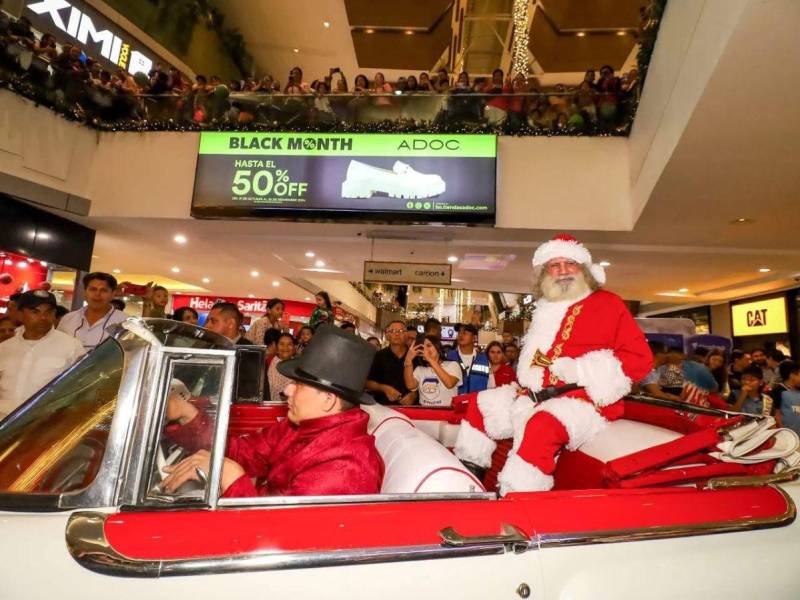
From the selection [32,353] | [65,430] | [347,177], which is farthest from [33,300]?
[347,177]

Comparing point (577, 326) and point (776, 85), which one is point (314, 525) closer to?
point (577, 326)

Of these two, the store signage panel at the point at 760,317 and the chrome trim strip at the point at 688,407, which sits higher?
the store signage panel at the point at 760,317

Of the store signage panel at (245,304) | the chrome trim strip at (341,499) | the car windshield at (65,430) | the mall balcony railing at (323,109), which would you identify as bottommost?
the chrome trim strip at (341,499)

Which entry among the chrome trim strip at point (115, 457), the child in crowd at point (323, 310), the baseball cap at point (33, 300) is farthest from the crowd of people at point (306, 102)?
the chrome trim strip at point (115, 457)

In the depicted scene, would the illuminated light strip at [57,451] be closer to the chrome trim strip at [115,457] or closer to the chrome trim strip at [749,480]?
the chrome trim strip at [115,457]

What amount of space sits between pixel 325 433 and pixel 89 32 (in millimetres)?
12004

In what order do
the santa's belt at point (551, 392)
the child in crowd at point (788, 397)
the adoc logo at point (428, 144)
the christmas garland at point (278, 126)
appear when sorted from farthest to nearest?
the adoc logo at point (428, 144)
the christmas garland at point (278, 126)
the child in crowd at point (788, 397)
the santa's belt at point (551, 392)

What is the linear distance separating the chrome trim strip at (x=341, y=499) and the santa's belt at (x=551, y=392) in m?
1.10

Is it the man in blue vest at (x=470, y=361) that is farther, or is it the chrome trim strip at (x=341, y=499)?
the man in blue vest at (x=470, y=361)

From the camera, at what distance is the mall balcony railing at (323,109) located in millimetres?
6270

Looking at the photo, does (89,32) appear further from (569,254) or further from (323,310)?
(569,254)

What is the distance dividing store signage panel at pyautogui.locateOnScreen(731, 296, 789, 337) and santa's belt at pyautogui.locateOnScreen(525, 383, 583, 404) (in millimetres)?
11744

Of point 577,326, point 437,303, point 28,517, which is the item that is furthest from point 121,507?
point 437,303

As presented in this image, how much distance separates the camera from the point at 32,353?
10.8ft
